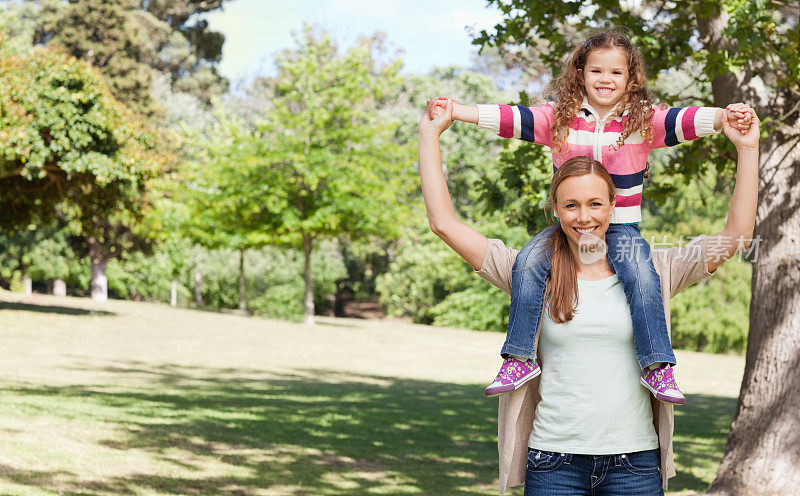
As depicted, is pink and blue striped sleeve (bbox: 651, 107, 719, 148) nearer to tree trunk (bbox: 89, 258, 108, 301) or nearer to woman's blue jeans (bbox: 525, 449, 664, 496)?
woman's blue jeans (bbox: 525, 449, 664, 496)

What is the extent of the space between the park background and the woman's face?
1.55 meters

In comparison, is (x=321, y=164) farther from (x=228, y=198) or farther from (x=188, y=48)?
(x=188, y=48)

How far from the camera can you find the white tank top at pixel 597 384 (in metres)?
2.40

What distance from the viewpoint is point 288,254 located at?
4191 cm

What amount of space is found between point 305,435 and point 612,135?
7.64m

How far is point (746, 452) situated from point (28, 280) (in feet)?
125

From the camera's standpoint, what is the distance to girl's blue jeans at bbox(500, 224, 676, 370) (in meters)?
2.35

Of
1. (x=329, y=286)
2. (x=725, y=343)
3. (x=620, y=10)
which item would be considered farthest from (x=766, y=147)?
(x=329, y=286)

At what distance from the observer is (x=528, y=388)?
2518 millimetres

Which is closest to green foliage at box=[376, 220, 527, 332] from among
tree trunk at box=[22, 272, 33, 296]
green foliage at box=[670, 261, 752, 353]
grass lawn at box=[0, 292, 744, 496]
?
green foliage at box=[670, 261, 752, 353]

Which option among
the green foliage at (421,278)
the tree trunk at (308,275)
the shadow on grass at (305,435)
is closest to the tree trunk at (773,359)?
the shadow on grass at (305,435)

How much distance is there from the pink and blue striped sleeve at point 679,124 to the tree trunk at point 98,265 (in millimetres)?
34432

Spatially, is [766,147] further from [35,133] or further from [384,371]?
[35,133]

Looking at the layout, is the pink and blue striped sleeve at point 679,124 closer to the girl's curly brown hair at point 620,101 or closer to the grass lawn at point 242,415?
the girl's curly brown hair at point 620,101
